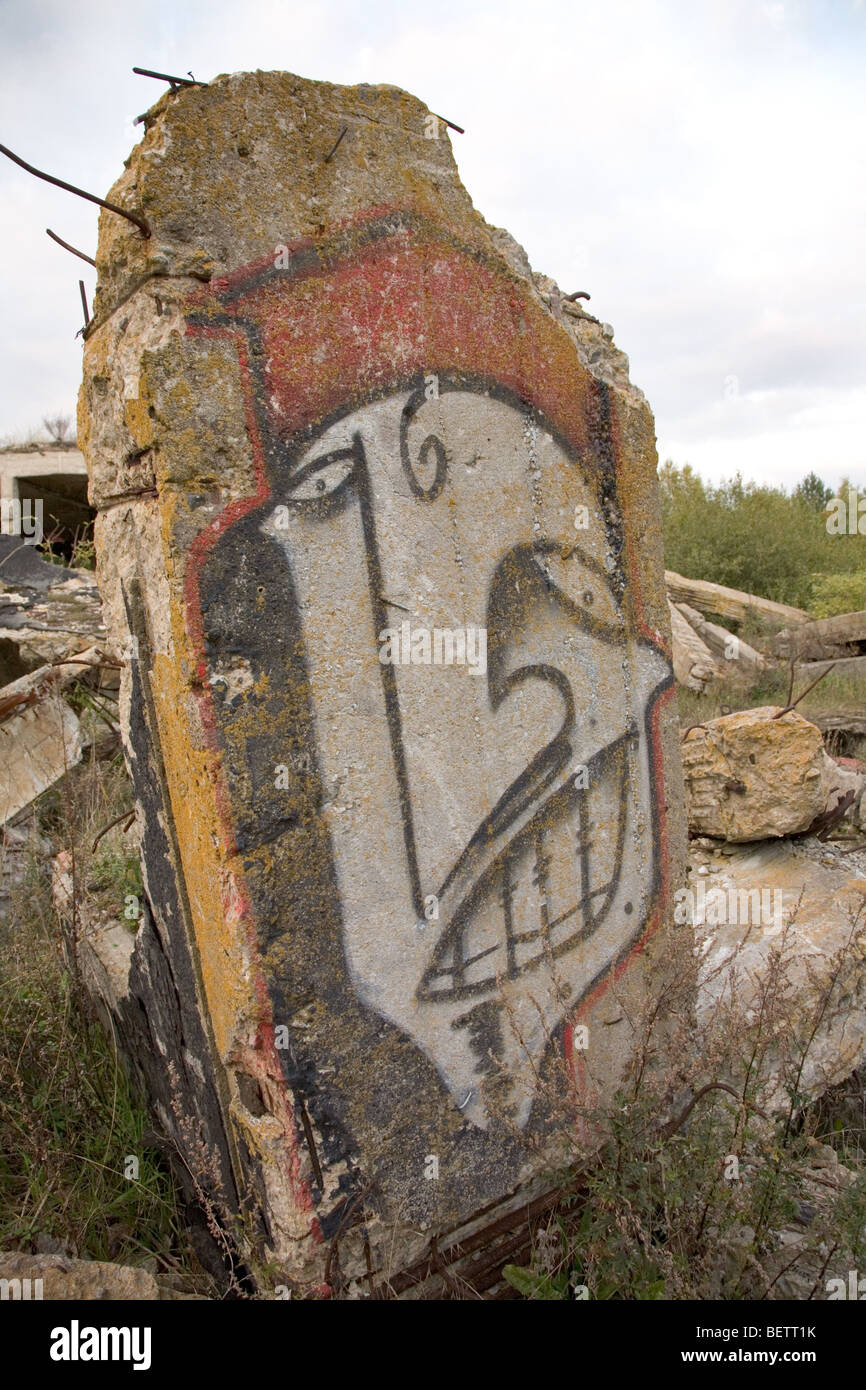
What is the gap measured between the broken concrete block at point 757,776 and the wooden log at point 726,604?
7042 mm

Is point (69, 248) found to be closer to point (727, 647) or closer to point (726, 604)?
point (727, 647)

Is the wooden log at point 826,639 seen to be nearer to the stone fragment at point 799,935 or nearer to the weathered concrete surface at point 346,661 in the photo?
the stone fragment at point 799,935

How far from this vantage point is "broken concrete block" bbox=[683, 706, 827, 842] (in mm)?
3797

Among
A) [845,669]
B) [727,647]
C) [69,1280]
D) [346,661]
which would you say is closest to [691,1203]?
[69,1280]

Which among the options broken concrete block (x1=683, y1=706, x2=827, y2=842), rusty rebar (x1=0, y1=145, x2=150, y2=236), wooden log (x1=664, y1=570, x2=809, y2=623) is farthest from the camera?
wooden log (x1=664, y1=570, x2=809, y2=623)

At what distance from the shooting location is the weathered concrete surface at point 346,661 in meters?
1.79

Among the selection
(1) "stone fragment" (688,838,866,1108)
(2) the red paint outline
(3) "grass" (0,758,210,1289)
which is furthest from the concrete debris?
(3) "grass" (0,758,210,1289)

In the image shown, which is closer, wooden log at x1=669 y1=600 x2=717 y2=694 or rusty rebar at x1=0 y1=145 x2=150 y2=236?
rusty rebar at x1=0 y1=145 x2=150 y2=236

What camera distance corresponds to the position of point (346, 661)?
1.95m

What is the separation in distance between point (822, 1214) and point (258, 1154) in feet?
4.17

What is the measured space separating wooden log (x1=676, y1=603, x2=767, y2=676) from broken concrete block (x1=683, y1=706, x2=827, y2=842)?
469cm

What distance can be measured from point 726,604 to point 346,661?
32.2 feet

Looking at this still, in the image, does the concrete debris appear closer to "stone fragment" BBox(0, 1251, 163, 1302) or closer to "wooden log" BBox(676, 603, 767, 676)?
"stone fragment" BBox(0, 1251, 163, 1302)

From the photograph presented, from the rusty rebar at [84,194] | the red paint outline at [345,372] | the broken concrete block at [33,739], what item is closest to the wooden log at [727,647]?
the broken concrete block at [33,739]
